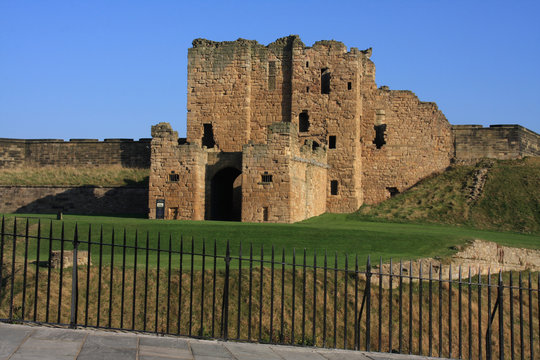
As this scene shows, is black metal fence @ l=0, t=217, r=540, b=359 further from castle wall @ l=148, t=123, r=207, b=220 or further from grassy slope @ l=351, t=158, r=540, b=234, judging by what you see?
grassy slope @ l=351, t=158, r=540, b=234

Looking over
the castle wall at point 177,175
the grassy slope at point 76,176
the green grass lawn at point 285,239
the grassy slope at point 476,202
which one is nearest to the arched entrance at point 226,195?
the castle wall at point 177,175

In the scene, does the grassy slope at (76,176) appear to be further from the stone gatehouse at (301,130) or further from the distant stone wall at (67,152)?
the stone gatehouse at (301,130)

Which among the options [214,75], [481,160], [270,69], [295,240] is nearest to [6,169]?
[214,75]

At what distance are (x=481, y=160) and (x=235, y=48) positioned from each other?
1630cm

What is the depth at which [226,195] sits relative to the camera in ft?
112

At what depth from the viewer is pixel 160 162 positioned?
99.4 ft

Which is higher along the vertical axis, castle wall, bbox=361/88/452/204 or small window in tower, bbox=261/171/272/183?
castle wall, bbox=361/88/452/204

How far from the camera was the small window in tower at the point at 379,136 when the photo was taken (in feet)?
124

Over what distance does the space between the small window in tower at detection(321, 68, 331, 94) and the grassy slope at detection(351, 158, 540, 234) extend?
6945 millimetres

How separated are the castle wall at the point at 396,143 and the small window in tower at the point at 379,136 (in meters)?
0.15

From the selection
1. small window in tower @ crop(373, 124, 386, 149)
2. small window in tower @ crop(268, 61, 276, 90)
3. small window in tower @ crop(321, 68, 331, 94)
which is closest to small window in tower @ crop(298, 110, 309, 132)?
small window in tower @ crop(321, 68, 331, 94)

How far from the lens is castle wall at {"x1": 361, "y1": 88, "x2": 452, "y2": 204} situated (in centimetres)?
3778

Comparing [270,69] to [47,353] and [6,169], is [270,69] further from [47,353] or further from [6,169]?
[47,353]

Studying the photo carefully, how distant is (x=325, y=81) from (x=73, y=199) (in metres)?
16.0
